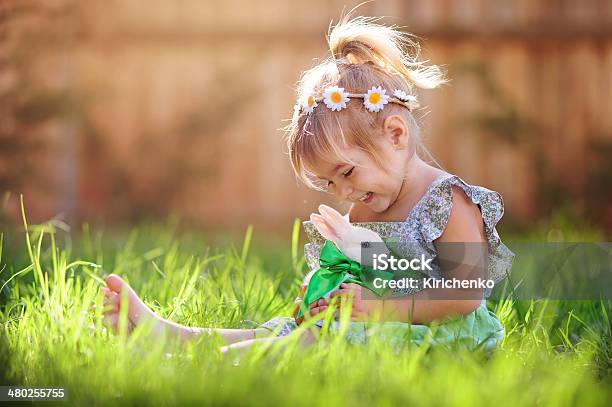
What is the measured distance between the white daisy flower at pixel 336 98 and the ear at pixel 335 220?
26 centimetres

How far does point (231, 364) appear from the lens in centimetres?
170

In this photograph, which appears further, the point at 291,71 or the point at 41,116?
the point at 291,71

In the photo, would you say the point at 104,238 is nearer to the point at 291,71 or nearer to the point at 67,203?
the point at 67,203

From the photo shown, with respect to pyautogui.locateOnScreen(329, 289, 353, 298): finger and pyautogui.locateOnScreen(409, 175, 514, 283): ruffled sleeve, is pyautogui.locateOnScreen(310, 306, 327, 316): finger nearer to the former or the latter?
pyautogui.locateOnScreen(329, 289, 353, 298): finger

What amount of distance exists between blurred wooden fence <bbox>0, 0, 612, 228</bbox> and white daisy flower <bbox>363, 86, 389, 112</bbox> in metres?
3.62

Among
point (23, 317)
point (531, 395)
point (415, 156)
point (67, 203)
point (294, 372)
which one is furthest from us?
point (67, 203)

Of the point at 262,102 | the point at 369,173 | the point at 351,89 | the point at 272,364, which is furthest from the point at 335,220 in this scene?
the point at 262,102

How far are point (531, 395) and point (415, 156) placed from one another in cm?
97

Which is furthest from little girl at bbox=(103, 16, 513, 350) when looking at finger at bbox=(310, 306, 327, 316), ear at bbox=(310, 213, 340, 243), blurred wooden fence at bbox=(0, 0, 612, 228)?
blurred wooden fence at bbox=(0, 0, 612, 228)

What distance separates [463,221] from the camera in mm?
2188

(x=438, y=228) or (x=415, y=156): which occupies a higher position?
(x=415, y=156)

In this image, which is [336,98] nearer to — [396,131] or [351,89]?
[351,89]

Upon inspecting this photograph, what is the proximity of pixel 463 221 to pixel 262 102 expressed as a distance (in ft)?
13.6

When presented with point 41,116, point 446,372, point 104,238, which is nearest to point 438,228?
point 446,372
